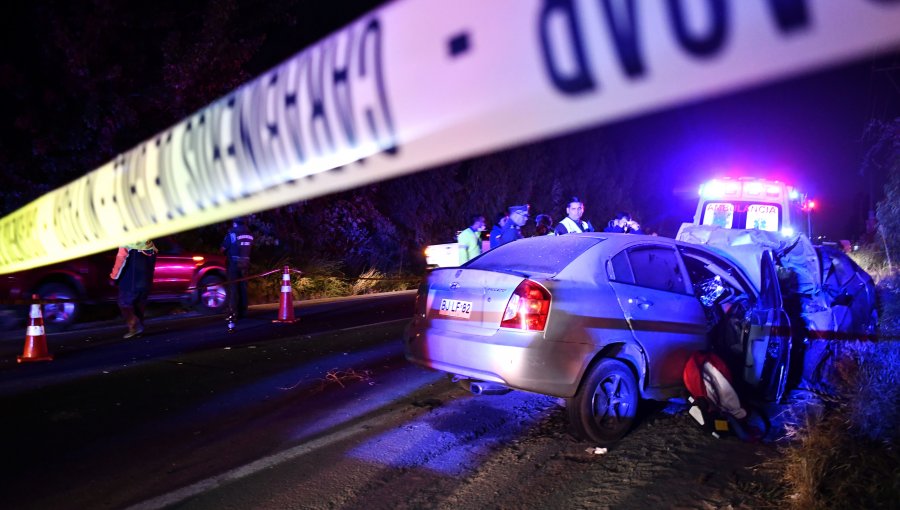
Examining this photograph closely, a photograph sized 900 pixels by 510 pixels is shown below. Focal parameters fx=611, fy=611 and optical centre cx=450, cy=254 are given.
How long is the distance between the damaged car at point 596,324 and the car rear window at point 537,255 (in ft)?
0.05

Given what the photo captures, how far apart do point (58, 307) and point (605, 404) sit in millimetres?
8838

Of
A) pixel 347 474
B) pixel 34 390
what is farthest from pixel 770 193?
pixel 34 390

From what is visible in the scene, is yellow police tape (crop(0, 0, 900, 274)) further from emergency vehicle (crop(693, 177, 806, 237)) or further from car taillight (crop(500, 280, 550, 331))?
emergency vehicle (crop(693, 177, 806, 237))

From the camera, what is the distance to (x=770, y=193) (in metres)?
10.9

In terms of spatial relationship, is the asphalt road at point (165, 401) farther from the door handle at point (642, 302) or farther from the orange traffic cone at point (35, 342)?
the door handle at point (642, 302)

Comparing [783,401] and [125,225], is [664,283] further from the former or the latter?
[125,225]

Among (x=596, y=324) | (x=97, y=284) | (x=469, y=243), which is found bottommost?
(x=97, y=284)

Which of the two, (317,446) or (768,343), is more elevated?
(768,343)

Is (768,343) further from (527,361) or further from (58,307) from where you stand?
(58,307)

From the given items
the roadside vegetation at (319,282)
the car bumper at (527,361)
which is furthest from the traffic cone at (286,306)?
the car bumper at (527,361)

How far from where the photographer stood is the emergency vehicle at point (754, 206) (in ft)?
35.3

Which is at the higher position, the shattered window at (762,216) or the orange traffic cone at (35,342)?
the shattered window at (762,216)

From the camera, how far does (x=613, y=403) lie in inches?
171

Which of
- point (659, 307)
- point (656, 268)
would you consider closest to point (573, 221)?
point (656, 268)
